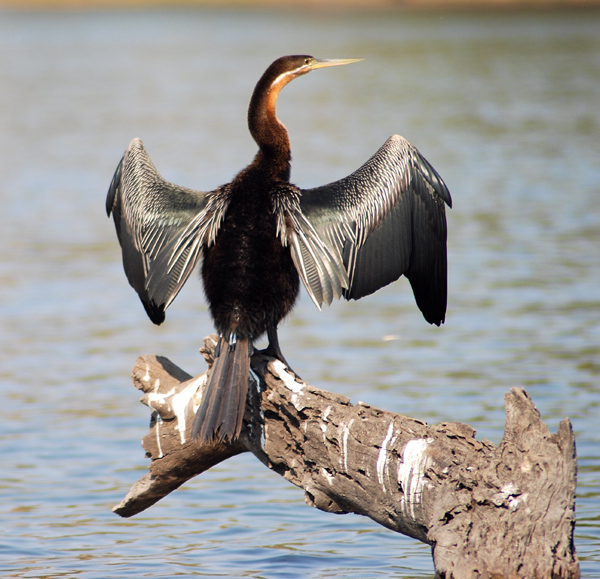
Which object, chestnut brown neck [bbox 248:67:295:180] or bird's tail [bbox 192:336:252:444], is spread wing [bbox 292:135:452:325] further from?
bird's tail [bbox 192:336:252:444]

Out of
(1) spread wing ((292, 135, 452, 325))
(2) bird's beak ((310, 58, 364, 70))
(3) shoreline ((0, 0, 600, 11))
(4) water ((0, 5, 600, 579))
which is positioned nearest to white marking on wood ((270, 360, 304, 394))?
(1) spread wing ((292, 135, 452, 325))

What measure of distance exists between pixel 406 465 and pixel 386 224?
58.8 inches

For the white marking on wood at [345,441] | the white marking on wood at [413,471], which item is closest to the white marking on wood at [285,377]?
the white marking on wood at [345,441]

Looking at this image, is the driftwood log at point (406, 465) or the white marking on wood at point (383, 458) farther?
the white marking on wood at point (383, 458)

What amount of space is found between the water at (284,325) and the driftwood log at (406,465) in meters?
0.92

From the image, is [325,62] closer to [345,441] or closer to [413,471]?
Answer: [345,441]

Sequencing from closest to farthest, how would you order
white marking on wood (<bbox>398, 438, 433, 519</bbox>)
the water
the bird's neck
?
white marking on wood (<bbox>398, 438, 433, 519</bbox>) < the bird's neck < the water

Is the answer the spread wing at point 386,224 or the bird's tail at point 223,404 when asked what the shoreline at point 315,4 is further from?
the bird's tail at point 223,404

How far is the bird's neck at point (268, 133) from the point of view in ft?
15.8

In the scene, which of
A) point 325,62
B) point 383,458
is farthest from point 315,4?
point 383,458

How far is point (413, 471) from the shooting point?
3.69m

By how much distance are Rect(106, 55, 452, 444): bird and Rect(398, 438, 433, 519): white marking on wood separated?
66 centimetres

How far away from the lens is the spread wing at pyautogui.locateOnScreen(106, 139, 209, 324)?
4.52 meters

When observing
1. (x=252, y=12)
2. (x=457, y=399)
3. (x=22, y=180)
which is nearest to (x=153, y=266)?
(x=457, y=399)
